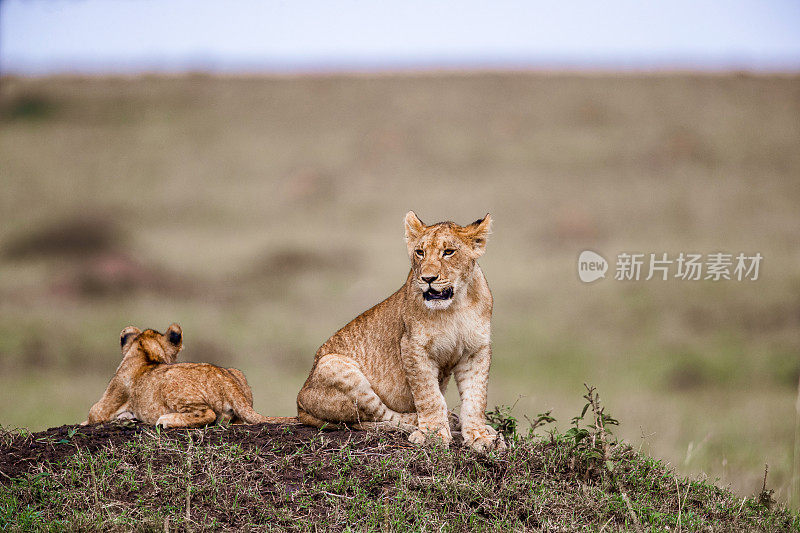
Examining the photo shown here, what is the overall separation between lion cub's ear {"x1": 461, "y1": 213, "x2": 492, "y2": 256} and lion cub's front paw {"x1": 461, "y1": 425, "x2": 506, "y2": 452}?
5.31 ft

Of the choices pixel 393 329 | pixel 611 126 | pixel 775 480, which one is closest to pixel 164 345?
pixel 393 329

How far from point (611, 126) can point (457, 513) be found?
46752mm

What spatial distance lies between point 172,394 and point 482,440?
309 cm

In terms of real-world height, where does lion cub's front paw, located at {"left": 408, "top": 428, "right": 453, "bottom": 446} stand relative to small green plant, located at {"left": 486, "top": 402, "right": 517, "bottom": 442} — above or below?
below

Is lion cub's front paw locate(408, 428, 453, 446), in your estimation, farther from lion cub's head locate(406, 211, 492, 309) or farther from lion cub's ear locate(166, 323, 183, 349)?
lion cub's ear locate(166, 323, 183, 349)

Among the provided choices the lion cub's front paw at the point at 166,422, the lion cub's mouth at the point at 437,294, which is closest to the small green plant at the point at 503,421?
the lion cub's mouth at the point at 437,294

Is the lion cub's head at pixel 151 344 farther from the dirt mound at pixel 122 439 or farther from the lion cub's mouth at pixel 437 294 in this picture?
the lion cub's mouth at pixel 437 294

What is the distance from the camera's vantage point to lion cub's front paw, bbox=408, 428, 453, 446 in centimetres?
885

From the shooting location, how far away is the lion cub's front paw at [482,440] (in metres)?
8.95

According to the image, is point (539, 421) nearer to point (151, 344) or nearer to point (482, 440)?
point (482, 440)

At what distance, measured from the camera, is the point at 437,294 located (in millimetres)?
8562

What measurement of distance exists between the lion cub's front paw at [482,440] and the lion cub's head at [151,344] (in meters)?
3.56

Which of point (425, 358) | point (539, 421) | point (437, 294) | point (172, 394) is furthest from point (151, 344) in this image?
point (539, 421)

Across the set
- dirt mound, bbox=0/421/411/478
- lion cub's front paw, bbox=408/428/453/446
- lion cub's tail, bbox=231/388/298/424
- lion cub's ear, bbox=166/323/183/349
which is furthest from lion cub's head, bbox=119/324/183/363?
lion cub's front paw, bbox=408/428/453/446
